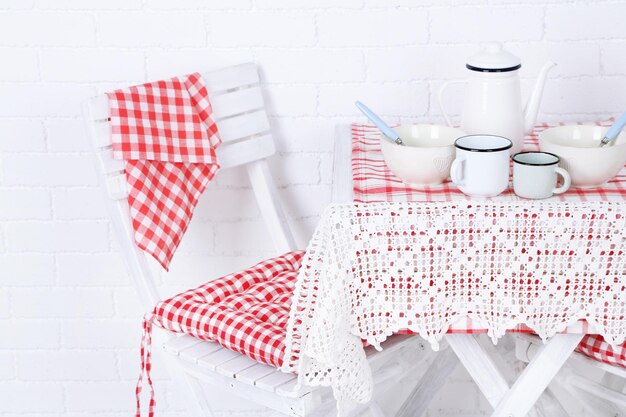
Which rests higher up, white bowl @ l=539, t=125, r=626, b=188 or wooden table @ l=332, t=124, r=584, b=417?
white bowl @ l=539, t=125, r=626, b=188

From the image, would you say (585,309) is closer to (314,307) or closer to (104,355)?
(314,307)

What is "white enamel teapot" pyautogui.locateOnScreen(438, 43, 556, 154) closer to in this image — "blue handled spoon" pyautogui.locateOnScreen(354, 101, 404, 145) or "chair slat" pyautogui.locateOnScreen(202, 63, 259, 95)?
"blue handled spoon" pyautogui.locateOnScreen(354, 101, 404, 145)

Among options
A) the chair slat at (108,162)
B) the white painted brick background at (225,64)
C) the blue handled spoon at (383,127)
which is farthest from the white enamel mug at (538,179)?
the chair slat at (108,162)

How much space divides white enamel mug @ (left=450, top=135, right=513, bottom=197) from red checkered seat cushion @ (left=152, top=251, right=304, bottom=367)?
15.5 inches

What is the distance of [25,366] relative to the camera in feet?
7.94

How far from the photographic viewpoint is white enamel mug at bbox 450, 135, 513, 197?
1.54 metres

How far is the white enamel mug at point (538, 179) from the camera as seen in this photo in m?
1.53

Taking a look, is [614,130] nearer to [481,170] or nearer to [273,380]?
[481,170]

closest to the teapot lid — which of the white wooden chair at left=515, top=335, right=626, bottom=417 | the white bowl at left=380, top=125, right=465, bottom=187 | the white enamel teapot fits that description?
the white enamel teapot

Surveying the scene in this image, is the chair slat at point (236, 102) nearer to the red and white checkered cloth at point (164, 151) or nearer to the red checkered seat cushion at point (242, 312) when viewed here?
the red and white checkered cloth at point (164, 151)

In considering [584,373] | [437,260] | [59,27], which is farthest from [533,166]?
[59,27]

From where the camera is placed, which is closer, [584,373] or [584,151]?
[584,151]

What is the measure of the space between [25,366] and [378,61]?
1113mm

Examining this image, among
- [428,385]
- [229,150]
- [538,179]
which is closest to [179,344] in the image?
[229,150]
